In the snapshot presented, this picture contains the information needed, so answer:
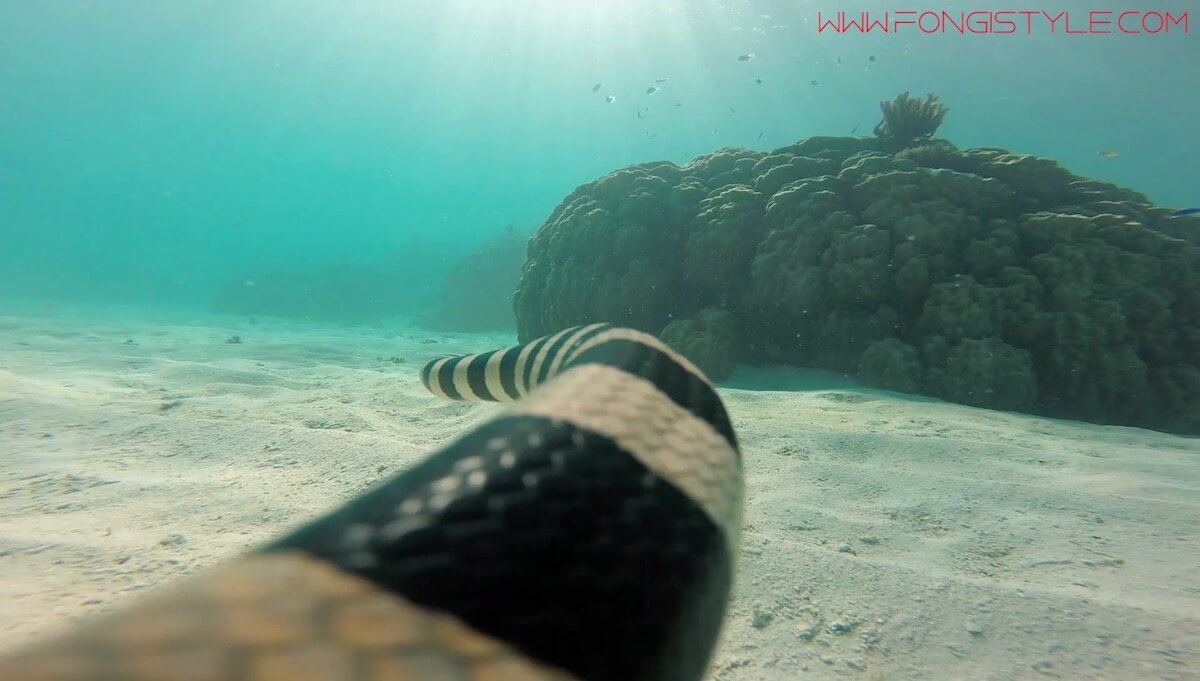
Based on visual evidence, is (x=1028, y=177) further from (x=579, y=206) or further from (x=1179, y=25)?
(x=1179, y=25)

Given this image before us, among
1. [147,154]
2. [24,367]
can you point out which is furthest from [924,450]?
[147,154]

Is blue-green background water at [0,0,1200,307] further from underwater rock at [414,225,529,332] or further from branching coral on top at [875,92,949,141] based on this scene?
branching coral on top at [875,92,949,141]

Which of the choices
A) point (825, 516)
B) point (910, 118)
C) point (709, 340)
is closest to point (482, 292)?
point (709, 340)

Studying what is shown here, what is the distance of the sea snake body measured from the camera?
428mm

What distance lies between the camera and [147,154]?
7344 centimetres

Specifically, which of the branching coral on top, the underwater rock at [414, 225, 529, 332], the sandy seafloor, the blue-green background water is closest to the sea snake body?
the sandy seafloor

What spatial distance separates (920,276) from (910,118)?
3382 millimetres

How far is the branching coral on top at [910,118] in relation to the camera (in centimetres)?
781

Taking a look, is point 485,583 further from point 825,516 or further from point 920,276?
point 920,276

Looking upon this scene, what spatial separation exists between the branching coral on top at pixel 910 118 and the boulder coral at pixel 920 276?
0.98 ft

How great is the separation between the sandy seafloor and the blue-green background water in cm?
2682

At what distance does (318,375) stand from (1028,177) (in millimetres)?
8350

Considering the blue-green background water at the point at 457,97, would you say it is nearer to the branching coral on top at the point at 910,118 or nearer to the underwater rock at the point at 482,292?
the underwater rock at the point at 482,292

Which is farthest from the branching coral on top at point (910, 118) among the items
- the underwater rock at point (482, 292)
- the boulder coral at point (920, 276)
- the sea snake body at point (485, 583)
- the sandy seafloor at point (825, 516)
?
the underwater rock at point (482, 292)
